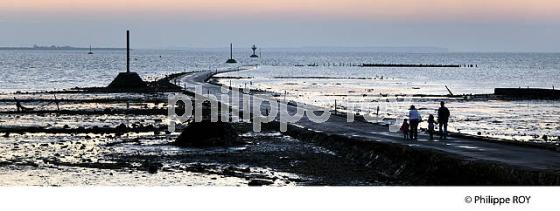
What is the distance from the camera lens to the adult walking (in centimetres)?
2781

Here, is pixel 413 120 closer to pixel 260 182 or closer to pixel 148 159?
pixel 260 182

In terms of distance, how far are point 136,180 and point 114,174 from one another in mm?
1406

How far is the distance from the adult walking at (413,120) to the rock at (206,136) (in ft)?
21.9

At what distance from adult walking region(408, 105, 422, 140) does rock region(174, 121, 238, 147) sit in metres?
6.69

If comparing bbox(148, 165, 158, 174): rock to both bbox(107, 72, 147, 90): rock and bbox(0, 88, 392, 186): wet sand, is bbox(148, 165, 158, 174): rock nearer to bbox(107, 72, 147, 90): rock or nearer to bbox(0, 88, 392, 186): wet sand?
bbox(0, 88, 392, 186): wet sand

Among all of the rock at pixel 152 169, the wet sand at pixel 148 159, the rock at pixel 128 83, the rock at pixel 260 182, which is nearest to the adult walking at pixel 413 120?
the wet sand at pixel 148 159

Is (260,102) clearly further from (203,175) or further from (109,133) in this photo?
(203,175)

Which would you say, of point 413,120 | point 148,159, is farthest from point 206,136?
point 413,120

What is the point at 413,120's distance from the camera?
93.6 feet

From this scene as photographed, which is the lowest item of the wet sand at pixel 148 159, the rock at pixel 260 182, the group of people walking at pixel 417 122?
the wet sand at pixel 148 159

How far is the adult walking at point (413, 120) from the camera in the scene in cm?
2781

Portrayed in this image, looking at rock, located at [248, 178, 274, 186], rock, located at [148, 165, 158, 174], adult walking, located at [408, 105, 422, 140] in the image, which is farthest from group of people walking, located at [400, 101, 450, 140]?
rock, located at [148, 165, 158, 174]

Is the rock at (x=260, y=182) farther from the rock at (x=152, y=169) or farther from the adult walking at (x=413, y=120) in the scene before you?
the adult walking at (x=413, y=120)

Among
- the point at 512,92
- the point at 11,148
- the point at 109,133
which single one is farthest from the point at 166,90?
the point at 11,148
